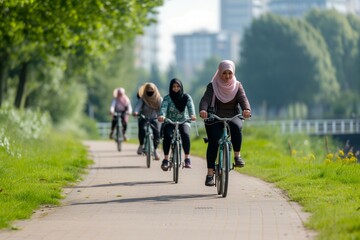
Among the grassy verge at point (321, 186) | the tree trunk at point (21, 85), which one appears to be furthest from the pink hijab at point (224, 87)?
the tree trunk at point (21, 85)

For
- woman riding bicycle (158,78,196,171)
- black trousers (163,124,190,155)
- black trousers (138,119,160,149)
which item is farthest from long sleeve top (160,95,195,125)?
black trousers (138,119,160,149)

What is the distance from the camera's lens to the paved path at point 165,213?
9.66 metres

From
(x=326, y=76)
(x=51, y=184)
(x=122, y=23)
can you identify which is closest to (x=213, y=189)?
(x=51, y=184)

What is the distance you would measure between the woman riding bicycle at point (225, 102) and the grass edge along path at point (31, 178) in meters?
2.20

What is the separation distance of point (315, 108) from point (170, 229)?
10908 centimetres

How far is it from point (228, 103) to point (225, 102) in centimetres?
8

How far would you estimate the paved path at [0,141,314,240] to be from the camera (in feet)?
31.7

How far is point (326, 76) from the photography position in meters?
99.1

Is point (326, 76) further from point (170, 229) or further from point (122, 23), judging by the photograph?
point (170, 229)

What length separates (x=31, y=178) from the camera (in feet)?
50.4

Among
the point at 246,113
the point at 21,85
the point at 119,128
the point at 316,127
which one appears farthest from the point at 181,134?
the point at 316,127

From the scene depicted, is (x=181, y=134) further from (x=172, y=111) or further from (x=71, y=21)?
(x=71, y=21)

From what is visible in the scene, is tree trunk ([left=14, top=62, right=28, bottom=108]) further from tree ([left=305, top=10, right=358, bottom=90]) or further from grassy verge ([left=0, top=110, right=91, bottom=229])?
tree ([left=305, top=10, right=358, bottom=90])

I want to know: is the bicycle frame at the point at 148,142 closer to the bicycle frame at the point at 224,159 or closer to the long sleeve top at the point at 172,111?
the long sleeve top at the point at 172,111
